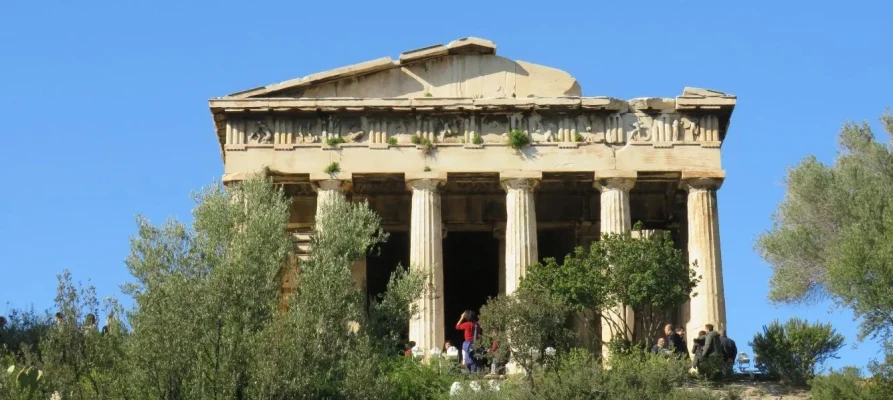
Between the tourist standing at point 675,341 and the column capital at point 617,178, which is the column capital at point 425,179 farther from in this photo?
the tourist standing at point 675,341

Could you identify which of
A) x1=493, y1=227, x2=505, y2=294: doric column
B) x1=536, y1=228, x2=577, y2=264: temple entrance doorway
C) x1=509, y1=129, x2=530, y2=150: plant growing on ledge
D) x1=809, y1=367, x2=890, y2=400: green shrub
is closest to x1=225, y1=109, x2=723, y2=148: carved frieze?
x1=509, y1=129, x2=530, y2=150: plant growing on ledge

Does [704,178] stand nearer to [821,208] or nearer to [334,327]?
[821,208]

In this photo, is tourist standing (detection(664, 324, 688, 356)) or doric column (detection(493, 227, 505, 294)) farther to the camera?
doric column (detection(493, 227, 505, 294))

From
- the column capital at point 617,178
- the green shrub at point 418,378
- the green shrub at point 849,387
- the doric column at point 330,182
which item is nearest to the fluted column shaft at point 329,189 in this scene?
the doric column at point 330,182

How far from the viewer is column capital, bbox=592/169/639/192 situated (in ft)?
150

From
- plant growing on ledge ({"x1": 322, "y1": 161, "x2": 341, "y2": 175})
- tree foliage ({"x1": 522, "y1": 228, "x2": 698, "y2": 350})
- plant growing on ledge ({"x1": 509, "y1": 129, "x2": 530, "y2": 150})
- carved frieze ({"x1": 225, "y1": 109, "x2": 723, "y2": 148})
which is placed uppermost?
carved frieze ({"x1": 225, "y1": 109, "x2": 723, "y2": 148})

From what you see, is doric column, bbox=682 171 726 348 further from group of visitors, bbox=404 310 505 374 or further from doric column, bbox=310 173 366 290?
doric column, bbox=310 173 366 290

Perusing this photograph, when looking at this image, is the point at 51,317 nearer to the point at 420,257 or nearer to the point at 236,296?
the point at 236,296

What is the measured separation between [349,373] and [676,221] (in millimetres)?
14995

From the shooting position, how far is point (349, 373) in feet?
118

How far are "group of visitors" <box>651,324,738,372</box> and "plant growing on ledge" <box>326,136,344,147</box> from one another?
8.95 meters

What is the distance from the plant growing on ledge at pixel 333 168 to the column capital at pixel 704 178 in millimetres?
7595

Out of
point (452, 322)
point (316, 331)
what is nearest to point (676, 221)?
point (452, 322)

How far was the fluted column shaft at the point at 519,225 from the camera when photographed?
4531cm
